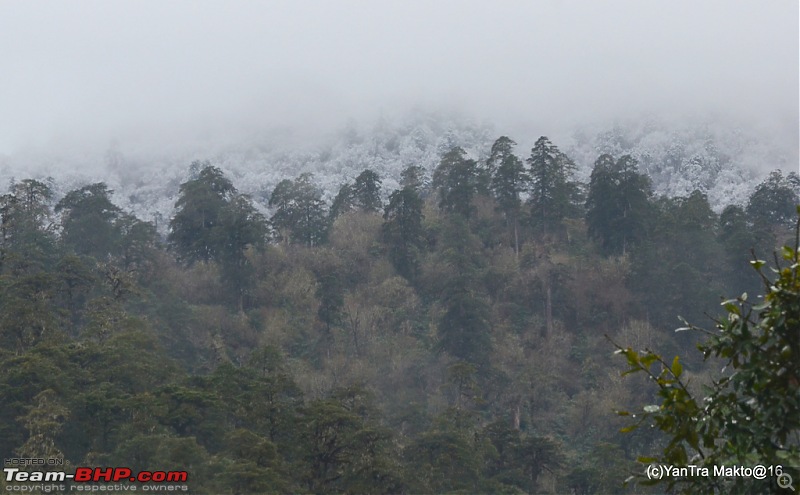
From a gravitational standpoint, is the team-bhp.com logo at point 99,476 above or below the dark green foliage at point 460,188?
below

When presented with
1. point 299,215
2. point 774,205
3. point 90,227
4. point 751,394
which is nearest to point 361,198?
point 299,215

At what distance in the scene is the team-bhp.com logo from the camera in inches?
561

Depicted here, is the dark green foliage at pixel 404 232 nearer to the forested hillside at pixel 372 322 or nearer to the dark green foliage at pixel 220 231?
the forested hillside at pixel 372 322

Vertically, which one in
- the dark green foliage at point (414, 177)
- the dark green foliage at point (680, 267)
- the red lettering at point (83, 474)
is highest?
the dark green foliage at point (414, 177)

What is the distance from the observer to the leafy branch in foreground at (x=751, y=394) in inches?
166

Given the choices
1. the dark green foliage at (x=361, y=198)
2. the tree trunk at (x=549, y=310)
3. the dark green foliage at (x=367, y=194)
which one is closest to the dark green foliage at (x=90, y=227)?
the dark green foliage at (x=361, y=198)

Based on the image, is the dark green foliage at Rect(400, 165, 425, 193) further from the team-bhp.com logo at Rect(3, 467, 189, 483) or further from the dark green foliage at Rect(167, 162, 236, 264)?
the team-bhp.com logo at Rect(3, 467, 189, 483)

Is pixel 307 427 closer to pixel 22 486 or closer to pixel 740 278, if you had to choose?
pixel 22 486

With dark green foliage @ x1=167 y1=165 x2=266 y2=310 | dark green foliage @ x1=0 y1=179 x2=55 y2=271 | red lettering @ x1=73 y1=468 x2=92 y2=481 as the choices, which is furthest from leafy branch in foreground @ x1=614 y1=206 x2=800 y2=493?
dark green foliage @ x1=167 y1=165 x2=266 y2=310

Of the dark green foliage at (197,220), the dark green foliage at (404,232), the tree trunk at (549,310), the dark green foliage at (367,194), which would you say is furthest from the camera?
the dark green foliage at (367,194)

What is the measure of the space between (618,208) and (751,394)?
2966cm

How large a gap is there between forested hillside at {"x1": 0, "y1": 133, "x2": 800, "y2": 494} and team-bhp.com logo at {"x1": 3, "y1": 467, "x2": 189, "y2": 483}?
0.36m

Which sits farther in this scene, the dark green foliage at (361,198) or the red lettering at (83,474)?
the dark green foliage at (361,198)

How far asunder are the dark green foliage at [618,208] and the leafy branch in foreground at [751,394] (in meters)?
29.3
